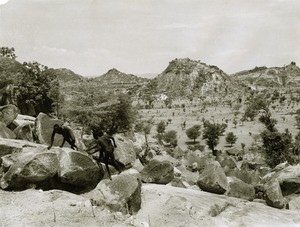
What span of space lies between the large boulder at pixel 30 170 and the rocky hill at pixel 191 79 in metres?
148

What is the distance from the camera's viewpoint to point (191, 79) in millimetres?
172250

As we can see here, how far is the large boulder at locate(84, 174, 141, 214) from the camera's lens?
12.0 metres

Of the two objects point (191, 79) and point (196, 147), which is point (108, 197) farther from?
point (191, 79)

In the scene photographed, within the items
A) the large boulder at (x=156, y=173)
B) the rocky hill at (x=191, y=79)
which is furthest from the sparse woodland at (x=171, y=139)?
the rocky hill at (x=191, y=79)

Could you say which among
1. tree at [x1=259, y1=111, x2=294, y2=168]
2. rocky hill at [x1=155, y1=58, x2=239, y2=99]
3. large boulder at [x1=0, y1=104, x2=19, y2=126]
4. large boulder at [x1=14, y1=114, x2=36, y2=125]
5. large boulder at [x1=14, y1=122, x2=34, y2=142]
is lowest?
tree at [x1=259, y1=111, x2=294, y2=168]

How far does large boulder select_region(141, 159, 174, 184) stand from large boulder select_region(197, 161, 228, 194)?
1.70 meters

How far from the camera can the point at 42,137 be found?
56.2 feet

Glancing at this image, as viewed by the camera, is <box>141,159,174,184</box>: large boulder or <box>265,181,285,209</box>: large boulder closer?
<box>265,181,285,209</box>: large boulder

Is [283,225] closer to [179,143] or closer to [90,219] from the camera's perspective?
[90,219]

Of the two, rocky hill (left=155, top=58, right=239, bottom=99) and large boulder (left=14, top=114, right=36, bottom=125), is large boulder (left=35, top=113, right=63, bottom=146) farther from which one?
rocky hill (left=155, top=58, right=239, bottom=99)

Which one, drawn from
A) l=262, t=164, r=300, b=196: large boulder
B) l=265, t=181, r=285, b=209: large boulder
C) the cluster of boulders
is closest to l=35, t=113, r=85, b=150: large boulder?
the cluster of boulders

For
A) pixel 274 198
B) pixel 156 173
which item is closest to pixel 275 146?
pixel 274 198

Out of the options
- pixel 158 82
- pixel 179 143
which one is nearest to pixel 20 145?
pixel 179 143

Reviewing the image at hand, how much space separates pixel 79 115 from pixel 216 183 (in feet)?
68.4
